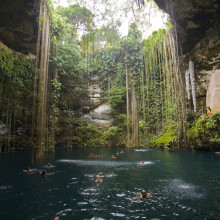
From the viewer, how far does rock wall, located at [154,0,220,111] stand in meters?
9.86

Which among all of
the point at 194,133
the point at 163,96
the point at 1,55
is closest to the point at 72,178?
the point at 1,55

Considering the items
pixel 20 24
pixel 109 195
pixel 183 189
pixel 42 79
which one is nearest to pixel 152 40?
pixel 20 24

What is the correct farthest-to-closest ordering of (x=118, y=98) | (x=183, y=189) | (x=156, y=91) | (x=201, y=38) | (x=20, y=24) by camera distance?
1. (x=118, y=98)
2. (x=156, y=91)
3. (x=201, y=38)
4. (x=20, y=24)
5. (x=183, y=189)

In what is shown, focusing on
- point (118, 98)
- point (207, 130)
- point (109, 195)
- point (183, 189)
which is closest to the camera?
point (109, 195)

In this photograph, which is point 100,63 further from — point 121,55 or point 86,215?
point 86,215

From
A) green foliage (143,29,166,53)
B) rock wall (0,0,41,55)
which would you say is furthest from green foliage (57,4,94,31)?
rock wall (0,0,41,55)

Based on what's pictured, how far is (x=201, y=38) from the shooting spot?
1270 cm

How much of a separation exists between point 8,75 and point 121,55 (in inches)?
469

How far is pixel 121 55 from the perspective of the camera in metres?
19.2

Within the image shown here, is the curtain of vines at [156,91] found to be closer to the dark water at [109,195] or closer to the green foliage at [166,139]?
the green foliage at [166,139]

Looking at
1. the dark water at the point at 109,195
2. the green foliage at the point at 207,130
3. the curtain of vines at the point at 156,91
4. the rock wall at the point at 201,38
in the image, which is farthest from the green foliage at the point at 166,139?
the dark water at the point at 109,195

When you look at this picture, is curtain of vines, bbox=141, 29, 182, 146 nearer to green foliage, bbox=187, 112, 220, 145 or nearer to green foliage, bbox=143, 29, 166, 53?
green foliage, bbox=143, 29, 166, 53

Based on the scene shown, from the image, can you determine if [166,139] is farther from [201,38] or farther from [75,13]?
[75,13]

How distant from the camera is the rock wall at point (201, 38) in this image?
32.3 ft
